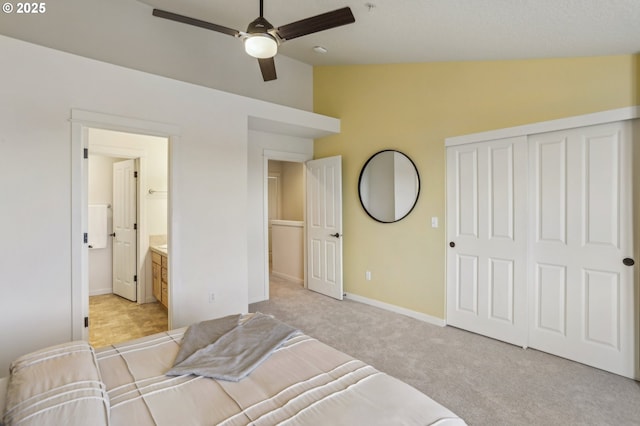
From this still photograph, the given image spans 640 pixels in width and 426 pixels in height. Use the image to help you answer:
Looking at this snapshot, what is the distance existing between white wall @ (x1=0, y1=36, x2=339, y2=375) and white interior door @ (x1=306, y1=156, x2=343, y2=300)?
1389mm

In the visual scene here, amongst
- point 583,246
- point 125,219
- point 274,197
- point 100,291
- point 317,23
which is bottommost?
point 100,291

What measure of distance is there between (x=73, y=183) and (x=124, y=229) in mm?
2120

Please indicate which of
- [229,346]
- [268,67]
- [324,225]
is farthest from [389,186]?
[229,346]

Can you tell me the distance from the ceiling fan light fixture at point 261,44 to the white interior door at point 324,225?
2363mm

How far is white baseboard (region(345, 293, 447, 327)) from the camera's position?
3.56m

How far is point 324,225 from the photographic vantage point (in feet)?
15.3

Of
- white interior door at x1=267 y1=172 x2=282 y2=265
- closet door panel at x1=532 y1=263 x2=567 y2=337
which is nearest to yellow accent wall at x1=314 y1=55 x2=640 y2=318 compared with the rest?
closet door panel at x1=532 y1=263 x2=567 y2=337

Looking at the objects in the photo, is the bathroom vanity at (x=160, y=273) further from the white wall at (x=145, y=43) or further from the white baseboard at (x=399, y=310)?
the white baseboard at (x=399, y=310)

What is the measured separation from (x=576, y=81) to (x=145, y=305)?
5.32m

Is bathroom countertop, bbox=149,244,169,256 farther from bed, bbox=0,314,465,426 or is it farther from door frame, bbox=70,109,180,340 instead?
bed, bbox=0,314,465,426

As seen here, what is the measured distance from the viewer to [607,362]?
99.8 inches

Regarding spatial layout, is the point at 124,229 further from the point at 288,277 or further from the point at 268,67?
the point at 268,67

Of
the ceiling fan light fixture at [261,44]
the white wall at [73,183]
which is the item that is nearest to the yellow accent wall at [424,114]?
the white wall at [73,183]

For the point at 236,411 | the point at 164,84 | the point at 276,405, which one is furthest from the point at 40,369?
the point at 164,84
